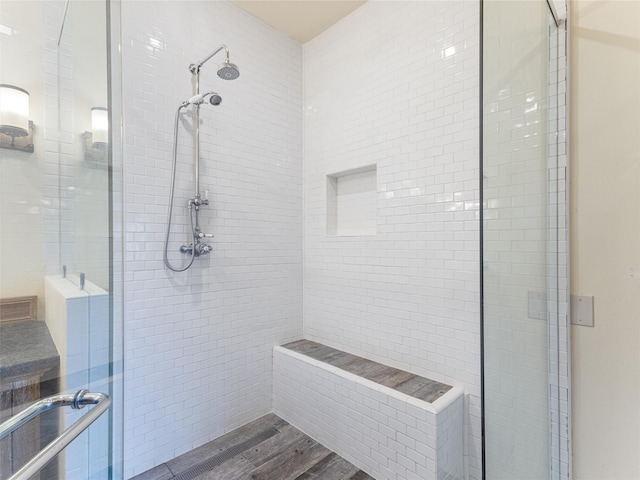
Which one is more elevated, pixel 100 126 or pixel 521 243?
pixel 100 126

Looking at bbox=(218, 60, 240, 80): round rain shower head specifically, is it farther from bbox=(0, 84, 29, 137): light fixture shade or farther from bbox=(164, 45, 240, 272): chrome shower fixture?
bbox=(0, 84, 29, 137): light fixture shade

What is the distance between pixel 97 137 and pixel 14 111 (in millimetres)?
415

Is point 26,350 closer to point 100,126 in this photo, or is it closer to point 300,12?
point 100,126

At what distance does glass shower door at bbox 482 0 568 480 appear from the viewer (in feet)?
3.22

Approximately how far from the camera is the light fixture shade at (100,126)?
1360 millimetres

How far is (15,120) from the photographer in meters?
1.40

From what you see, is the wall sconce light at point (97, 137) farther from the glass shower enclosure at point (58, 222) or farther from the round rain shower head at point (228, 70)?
the round rain shower head at point (228, 70)

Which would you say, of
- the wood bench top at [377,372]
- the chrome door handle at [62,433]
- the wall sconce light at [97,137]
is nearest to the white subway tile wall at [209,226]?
the wood bench top at [377,372]

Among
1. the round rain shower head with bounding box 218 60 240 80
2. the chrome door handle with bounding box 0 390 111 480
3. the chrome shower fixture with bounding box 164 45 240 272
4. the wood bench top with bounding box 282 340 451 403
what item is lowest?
the wood bench top with bounding box 282 340 451 403

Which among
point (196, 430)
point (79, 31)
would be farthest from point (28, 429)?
point (79, 31)

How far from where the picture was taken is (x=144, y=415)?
180 cm

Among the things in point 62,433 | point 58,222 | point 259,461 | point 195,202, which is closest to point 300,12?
point 195,202

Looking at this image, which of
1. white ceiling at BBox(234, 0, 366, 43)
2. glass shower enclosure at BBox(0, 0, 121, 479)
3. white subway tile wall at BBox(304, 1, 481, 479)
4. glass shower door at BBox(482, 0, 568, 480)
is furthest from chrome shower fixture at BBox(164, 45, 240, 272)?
glass shower door at BBox(482, 0, 568, 480)

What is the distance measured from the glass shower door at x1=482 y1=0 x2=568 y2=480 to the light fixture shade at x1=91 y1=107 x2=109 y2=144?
150 centimetres
